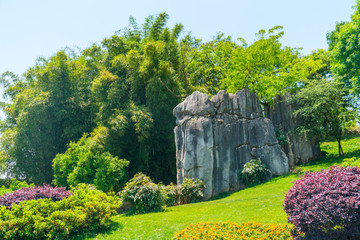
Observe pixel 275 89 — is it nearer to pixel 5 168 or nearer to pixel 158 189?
pixel 158 189

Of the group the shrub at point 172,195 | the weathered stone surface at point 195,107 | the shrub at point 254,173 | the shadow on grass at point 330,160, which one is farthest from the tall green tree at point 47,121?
the shadow on grass at point 330,160

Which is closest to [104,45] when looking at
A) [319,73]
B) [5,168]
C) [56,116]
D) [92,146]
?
[56,116]

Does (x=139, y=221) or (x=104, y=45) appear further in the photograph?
(x=104, y=45)

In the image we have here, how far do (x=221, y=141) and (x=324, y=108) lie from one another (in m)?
6.82

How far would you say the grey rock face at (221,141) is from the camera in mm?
17250

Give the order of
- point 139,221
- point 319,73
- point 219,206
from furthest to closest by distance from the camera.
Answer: point 319,73, point 219,206, point 139,221

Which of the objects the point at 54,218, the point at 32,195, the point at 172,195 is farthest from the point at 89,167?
the point at 54,218

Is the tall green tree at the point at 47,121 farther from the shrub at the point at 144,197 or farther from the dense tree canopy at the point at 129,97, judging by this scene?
the shrub at the point at 144,197

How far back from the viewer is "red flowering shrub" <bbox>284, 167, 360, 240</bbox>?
20.2 ft

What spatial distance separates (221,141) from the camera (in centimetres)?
1781

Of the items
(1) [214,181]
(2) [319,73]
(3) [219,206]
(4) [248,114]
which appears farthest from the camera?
(2) [319,73]

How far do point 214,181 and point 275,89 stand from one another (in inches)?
342

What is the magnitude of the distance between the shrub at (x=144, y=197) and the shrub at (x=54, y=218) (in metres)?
2.10

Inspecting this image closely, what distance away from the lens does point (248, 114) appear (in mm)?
18922
